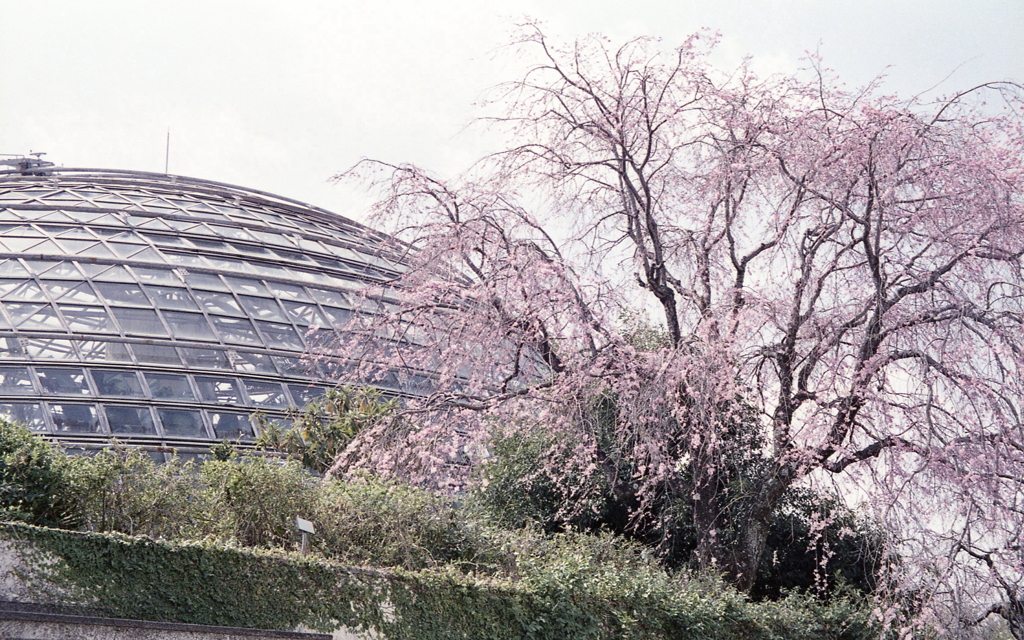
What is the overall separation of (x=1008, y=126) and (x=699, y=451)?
5737 millimetres

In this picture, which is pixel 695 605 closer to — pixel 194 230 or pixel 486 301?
pixel 486 301

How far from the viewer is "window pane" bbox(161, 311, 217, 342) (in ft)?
94.9

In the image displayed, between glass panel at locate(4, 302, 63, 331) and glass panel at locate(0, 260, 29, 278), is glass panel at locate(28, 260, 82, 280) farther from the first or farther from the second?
glass panel at locate(4, 302, 63, 331)

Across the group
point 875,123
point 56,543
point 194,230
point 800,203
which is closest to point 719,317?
point 800,203

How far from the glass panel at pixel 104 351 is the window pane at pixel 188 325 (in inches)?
61.0

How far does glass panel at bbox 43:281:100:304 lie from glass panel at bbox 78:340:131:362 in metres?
1.68

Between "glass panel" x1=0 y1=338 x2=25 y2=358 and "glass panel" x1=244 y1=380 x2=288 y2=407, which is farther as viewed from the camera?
"glass panel" x1=244 y1=380 x2=288 y2=407

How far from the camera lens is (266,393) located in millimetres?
28469

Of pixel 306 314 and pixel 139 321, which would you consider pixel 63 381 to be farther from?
pixel 306 314

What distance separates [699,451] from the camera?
1366cm

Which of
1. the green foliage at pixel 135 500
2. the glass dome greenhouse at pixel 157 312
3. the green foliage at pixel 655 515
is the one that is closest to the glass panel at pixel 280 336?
the glass dome greenhouse at pixel 157 312

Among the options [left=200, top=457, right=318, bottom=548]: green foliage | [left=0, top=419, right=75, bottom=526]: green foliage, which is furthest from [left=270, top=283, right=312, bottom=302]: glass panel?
[left=0, top=419, right=75, bottom=526]: green foliage

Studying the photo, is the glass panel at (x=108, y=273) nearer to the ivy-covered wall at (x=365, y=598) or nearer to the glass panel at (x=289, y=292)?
the glass panel at (x=289, y=292)

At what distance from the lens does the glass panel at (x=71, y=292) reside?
29.0m
